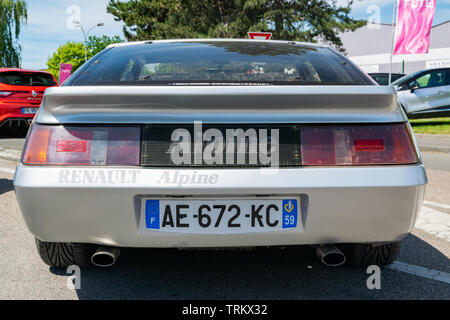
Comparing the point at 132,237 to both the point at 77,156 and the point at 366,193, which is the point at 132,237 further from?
the point at 366,193

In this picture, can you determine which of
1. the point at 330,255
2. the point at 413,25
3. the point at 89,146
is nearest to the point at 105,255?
the point at 89,146

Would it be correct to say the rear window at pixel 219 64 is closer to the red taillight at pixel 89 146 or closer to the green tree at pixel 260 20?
the red taillight at pixel 89 146

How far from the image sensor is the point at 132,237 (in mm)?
2242

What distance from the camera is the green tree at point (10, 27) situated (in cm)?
3291

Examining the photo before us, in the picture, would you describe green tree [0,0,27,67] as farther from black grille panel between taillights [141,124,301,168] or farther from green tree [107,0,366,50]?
black grille panel between taillights [141,124,301,168]

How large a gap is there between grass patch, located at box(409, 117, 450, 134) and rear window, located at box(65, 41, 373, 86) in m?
10.8

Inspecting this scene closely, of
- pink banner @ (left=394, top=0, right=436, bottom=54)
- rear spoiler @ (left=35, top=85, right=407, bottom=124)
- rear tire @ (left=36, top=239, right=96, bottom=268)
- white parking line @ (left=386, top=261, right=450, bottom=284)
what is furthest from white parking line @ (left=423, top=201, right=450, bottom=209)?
pink banner @ (left=394, top=0, right=436, bottom=54)

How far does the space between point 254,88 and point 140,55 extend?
45.7 inches

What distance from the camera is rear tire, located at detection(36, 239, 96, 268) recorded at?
2717mm

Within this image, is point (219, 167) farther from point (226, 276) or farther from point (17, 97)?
point (17, 97)

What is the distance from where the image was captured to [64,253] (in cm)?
277

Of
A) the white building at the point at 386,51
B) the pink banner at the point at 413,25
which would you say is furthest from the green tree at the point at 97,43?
the pink banner at the point at 413,25
